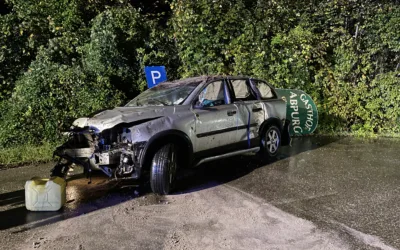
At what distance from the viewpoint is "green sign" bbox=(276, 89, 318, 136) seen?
9305 millimetres

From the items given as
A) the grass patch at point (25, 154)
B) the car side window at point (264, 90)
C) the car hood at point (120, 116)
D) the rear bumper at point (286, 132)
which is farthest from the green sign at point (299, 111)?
the grass patch at point (25, 154)

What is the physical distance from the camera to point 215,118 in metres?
5.63

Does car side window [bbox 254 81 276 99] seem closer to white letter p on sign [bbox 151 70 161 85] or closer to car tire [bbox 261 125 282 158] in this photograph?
car tire [bbox 261 125 282 158]

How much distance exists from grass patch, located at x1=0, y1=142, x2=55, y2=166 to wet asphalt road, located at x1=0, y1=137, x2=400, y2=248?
0.41 meters

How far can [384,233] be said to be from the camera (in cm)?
375

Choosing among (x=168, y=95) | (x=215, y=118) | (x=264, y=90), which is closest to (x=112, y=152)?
(x=168, y=95)

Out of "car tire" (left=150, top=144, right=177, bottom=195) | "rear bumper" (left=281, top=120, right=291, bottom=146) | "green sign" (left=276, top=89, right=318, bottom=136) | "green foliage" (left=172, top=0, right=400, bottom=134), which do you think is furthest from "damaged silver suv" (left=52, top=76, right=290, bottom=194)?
"green foliage" (left=172, top=0, right=400, bottom=134)

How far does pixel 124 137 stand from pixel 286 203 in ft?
7.53

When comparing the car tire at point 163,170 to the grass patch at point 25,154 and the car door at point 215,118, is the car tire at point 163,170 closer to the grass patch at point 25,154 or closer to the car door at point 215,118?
the car door at point 215,118

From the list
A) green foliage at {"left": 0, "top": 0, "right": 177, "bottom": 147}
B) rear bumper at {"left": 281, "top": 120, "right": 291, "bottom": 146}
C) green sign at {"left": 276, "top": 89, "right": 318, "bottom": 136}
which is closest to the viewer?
rear bumper at {"left": 281, "top": 120, "right": 291, "bottom": 146}

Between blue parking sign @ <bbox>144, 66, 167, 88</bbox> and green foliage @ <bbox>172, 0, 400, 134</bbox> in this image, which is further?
green foliage @ <bbox>172, 0, 400, 134</bbox>

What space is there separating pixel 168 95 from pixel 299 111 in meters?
4.81

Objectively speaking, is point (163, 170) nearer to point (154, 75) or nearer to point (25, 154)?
point (25, 154)

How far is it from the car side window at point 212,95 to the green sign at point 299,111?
3677 millimetres
